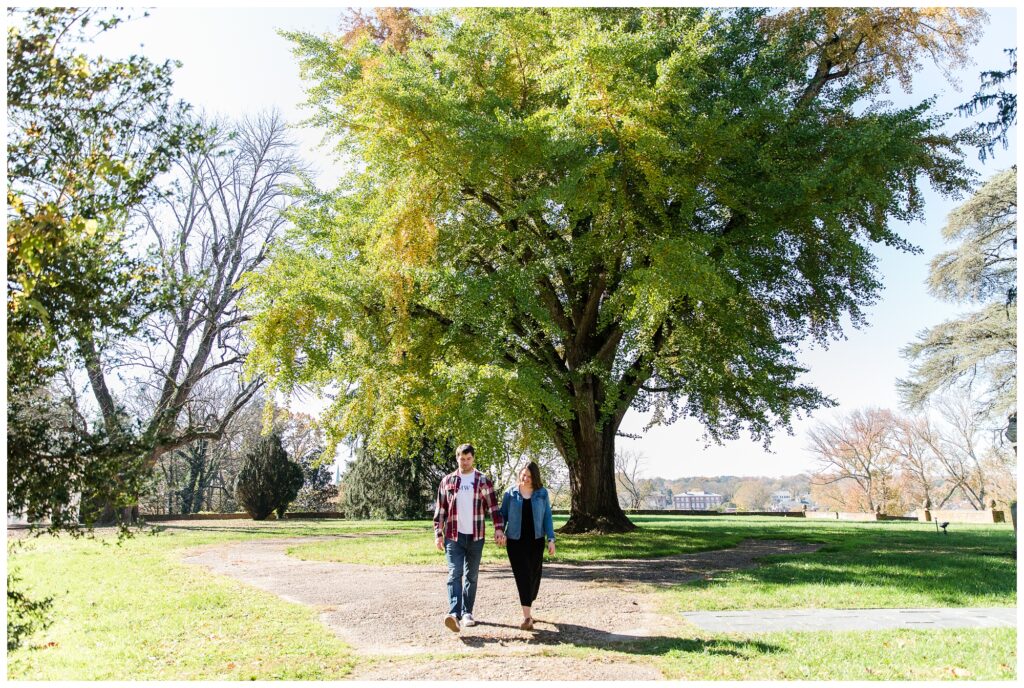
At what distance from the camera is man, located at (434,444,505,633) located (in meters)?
6.63

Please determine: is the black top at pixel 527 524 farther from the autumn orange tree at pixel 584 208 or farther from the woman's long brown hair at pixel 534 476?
the autumn orange tree at pixel 584 208

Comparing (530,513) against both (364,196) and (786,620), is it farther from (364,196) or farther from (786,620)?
(364,196)

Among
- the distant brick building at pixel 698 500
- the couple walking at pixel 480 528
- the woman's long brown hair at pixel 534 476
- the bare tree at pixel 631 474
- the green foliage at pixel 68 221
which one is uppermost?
the green foliage at pixel 68 221

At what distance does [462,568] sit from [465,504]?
0.60 meters

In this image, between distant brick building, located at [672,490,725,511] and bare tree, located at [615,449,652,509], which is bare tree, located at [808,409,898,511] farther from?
distant brick building, located at [672,490,725,511]

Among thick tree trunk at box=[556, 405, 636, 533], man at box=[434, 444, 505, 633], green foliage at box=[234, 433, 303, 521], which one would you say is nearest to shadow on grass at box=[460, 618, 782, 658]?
man at box=[434, 444, 505, 633]

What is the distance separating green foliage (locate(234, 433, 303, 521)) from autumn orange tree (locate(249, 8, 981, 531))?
53.6 feet

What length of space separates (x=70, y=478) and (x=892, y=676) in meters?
6.25

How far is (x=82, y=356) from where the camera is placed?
6180 mm

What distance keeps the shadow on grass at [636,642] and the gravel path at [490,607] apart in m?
0.02

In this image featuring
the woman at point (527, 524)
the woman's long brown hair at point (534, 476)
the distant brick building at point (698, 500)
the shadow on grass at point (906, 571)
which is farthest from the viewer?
the distant brick building at point (698, 500)

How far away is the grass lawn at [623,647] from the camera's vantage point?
211 inches

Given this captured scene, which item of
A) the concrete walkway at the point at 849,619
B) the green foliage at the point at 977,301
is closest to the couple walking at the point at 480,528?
the concrete walkway at the point at 849,619

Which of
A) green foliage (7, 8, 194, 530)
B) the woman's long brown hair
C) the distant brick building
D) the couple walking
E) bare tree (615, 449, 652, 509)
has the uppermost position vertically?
green foliage (7, 8, 194, 530)
